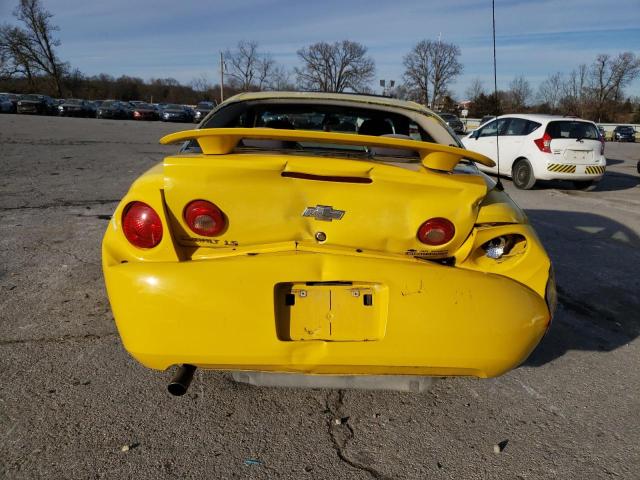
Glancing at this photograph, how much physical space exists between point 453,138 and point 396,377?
5.24ft

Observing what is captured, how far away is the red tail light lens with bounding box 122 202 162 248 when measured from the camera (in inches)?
76.5

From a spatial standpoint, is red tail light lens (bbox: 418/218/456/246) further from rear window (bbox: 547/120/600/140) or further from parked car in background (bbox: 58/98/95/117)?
parked car in background (bbox: 58/98/95/117)

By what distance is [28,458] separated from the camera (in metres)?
1.88

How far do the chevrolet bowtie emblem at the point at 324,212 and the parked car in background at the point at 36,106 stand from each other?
40.2m

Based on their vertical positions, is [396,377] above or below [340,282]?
below

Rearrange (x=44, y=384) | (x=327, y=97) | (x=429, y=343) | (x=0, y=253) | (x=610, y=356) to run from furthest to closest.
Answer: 1. (x=0, y=253)
2. (x=327, y=97)
3. (x=610, y=356)
4. (x=44, y=384)
5. (x=429, y=343)

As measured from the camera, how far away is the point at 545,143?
9555 millimetres

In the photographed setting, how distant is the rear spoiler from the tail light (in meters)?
8.52

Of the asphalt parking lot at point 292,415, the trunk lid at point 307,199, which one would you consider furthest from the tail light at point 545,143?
the trunk lid at point 307,199

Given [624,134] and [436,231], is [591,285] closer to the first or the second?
[436,231]

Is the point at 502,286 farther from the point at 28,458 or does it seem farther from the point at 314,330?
the point at 28,458

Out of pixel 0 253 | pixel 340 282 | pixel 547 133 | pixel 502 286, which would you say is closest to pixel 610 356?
pixel 502 286

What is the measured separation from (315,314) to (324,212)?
41cm

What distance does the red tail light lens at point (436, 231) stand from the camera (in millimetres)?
1965
